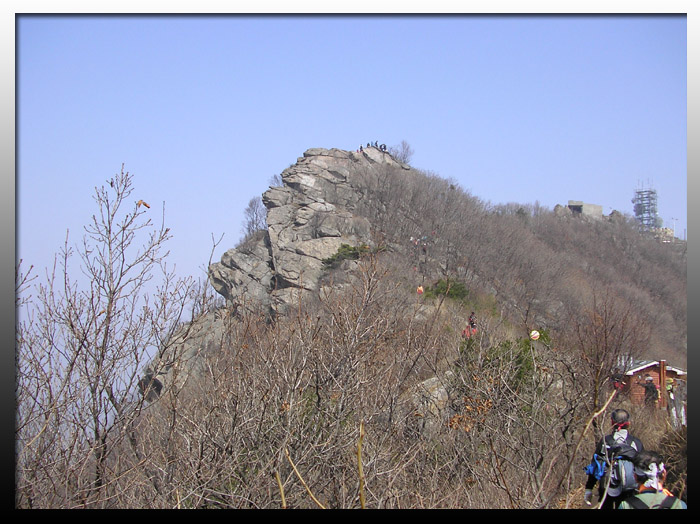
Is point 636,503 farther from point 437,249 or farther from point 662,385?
point 437,249

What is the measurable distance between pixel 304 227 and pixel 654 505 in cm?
3394

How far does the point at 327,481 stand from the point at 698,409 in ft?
11.4

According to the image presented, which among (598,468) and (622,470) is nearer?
(622,470)

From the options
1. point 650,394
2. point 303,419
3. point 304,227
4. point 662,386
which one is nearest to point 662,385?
point 662,386

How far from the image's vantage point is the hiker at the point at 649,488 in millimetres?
4137

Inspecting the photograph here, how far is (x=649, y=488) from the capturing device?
4.25 metres

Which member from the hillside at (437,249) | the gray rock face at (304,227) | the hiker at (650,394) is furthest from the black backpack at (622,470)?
the gray rock face at (304,227)

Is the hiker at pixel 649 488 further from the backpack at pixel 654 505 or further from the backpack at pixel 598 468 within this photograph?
the backpack at pixel 598 468

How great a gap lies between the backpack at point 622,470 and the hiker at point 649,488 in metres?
0.04

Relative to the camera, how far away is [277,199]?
3984cm

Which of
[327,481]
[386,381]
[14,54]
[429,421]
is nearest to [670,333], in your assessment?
[429,421]

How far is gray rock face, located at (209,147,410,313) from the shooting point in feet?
109
